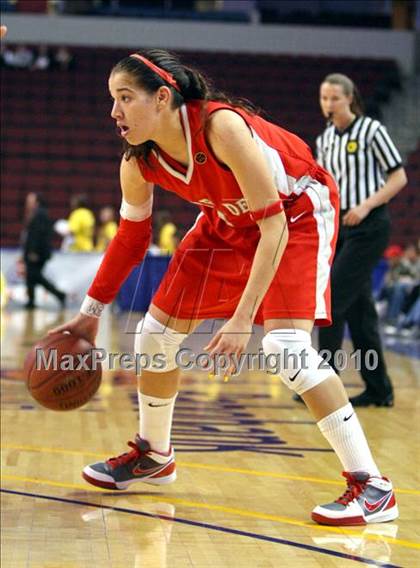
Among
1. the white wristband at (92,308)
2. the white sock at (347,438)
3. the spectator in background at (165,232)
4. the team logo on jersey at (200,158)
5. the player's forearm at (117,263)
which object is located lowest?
the spectator in background at (165,232)

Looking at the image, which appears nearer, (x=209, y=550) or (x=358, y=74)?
(x=209, y=550)

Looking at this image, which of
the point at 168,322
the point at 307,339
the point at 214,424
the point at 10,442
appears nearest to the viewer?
the point at 307,339

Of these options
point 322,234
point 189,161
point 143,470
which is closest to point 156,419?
point 143,470

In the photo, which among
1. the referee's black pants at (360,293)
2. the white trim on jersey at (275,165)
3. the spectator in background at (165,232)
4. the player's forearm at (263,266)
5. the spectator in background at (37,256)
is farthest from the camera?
the spectator in background at (37,256)

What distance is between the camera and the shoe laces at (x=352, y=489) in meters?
3.41

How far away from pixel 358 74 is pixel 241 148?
18819mm

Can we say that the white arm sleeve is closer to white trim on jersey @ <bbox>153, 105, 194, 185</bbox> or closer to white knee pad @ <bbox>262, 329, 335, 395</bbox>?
white trim on jersey @ <bbox>153, 105, 194, 185</bbox>

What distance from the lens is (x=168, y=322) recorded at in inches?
144

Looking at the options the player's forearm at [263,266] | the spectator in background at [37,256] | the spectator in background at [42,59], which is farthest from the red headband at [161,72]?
the spectator in background at [42,59]

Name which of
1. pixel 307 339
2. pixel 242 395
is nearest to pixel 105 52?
pixel 242 395

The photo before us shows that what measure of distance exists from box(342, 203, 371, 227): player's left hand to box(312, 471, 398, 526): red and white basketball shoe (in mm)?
2334

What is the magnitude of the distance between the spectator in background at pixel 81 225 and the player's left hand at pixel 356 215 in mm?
10903

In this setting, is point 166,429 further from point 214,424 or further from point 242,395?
point 242,395

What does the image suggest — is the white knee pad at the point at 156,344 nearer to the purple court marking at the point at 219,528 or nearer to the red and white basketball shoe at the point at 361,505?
the purple court marking at the point at 219,528
